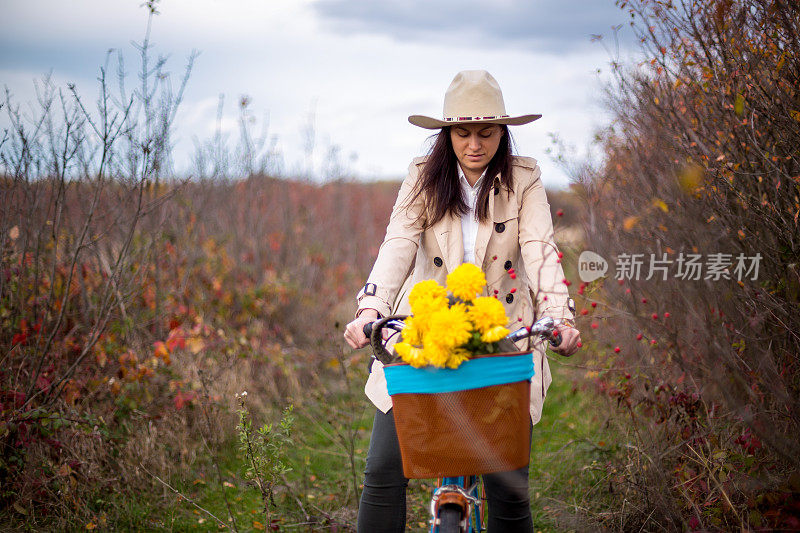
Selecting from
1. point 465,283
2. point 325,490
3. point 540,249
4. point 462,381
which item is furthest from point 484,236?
point 325,490

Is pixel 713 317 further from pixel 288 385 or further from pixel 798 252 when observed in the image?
pixel 288 385

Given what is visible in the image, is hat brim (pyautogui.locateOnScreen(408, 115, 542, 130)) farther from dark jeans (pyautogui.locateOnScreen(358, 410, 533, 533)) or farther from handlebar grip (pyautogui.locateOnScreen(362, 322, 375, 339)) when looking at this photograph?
dark jeans (pyautogui.locateOnScreen(358, 410, 533, 533))

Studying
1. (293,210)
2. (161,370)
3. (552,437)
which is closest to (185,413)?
(161,370)

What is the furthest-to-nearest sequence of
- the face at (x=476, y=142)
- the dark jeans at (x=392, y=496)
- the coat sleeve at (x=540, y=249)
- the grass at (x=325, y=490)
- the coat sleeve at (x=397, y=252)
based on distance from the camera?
the grass at (x=325, y=490) < the face at (x=476, y=142) < the coat sleeve at (x=397, y=252) < the dark jeans at (x=392, y=496) < the coat sleeve at (x=540, y=249)

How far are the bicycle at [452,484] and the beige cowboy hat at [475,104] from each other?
86cm

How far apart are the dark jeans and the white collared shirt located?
2.48 ft

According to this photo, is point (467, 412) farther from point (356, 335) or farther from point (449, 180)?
point (449, 180)

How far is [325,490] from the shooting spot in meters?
A: 4.56

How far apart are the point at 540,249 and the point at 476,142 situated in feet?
1.72

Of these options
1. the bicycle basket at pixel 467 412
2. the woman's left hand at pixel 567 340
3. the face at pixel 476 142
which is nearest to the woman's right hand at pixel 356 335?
the bicycle basket at pixel 467 412

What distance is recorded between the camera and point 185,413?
4.88m

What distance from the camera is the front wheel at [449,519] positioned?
2.22 metres

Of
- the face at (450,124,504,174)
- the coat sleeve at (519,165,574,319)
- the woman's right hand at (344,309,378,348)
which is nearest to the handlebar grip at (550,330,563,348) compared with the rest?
the coat sleeve at (519,165,574,319)

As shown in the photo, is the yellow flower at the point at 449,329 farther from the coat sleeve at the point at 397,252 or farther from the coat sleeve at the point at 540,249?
the coat sleeve at the point at 397,252
